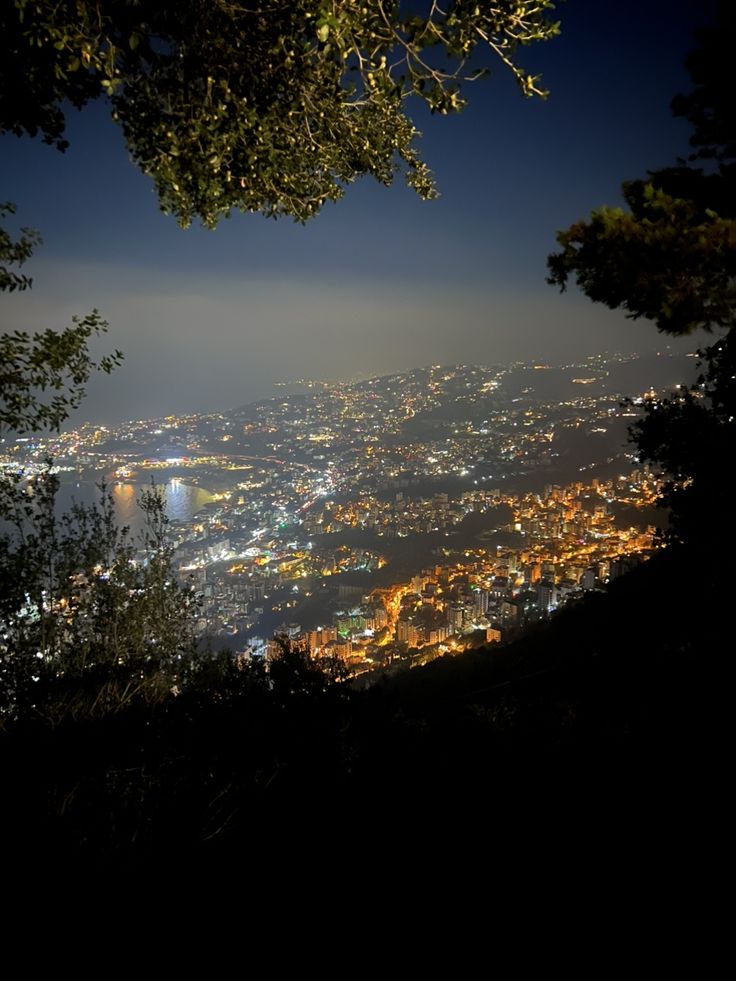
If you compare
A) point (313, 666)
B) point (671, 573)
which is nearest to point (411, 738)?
point (313, 666)

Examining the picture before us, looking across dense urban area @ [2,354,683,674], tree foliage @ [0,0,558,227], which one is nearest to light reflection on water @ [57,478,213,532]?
dense urban area @ [2,354,683,674]

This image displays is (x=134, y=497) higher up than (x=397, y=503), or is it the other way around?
(x=134, y=497)

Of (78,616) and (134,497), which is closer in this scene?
(78,616)

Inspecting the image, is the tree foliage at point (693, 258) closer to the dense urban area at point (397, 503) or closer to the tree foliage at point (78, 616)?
the dense urban area at point (397, 503)

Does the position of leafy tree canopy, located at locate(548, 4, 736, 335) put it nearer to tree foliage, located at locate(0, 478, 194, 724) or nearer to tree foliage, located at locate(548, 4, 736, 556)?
tree foliage, located at locate(548, 4, 736, 556)

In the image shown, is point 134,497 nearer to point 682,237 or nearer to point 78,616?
point 78,616

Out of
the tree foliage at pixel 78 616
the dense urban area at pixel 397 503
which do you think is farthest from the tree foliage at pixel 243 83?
the dense urban area at pixel 397 503

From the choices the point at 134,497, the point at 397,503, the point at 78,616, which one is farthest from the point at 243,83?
the point at 134,497

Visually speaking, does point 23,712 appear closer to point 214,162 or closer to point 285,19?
point 214,162
